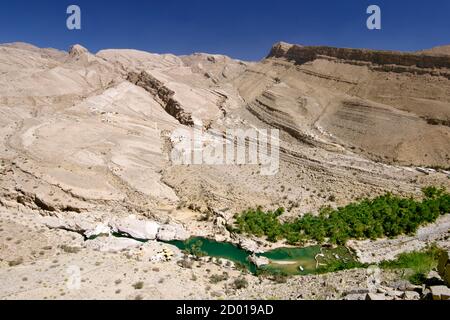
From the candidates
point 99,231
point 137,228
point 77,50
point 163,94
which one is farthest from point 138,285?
point 77,50

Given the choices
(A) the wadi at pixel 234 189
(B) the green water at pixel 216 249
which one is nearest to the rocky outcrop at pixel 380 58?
(A) the wadi at pixel 234 189

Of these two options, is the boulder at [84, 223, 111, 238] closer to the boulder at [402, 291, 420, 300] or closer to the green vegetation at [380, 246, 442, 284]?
the green vegetation at [380, 246, 442, 284]

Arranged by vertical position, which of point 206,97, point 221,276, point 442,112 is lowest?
point 221,276

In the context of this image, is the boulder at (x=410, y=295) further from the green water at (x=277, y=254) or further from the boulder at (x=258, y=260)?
the boulder at (x=258, y=260)

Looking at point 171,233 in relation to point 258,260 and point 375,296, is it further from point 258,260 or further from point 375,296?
point 375,296

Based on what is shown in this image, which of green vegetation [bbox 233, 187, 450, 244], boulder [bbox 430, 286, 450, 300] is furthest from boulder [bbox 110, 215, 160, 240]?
boulder [bbox 430, 286, 450, 300]
